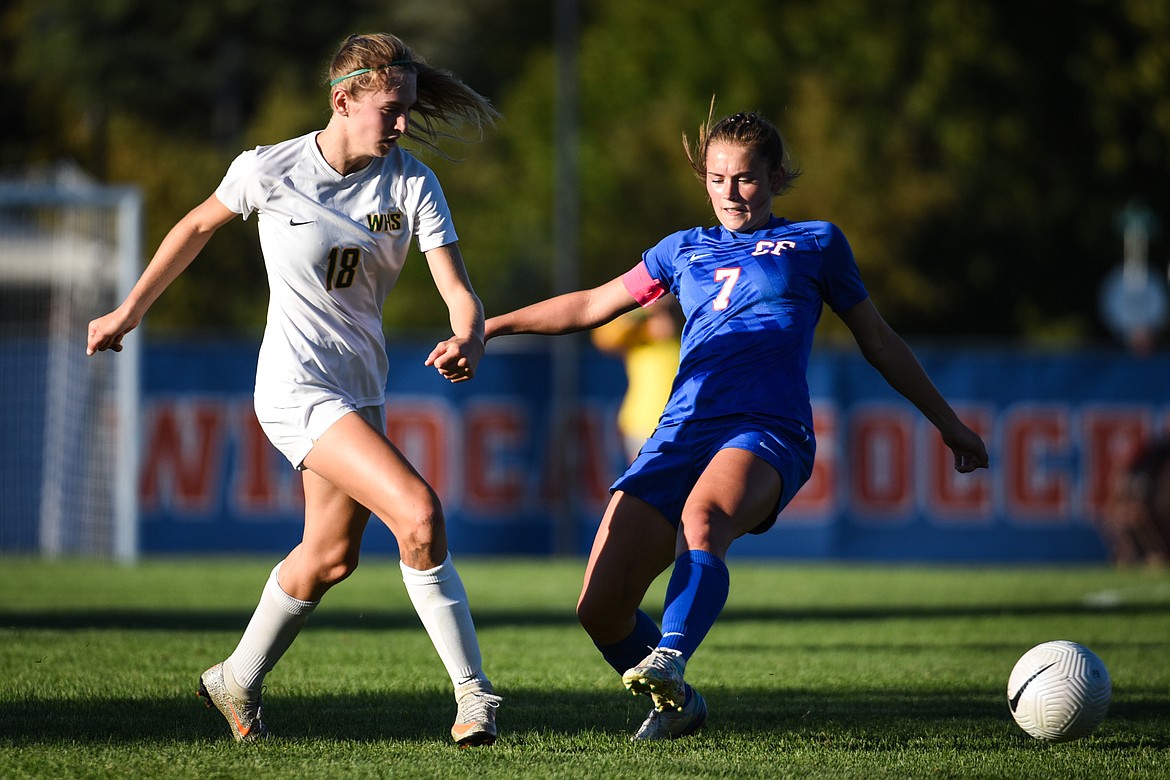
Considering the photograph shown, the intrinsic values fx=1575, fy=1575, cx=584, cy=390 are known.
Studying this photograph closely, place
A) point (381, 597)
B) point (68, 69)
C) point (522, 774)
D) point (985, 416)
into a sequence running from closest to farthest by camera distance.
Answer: point (522, 774) < point (381, 597) < point (985, 416) < point (68, 69)

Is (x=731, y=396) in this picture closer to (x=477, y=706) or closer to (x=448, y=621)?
(x=448, y=621)

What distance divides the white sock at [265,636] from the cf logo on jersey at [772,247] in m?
2.00

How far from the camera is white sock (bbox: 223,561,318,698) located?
5488mm

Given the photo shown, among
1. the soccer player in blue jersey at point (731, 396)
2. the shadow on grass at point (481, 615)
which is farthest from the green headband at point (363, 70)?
the shadow on grass at point (481, 615)

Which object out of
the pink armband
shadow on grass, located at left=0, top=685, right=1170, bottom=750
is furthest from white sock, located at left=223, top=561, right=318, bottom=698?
the pink armband

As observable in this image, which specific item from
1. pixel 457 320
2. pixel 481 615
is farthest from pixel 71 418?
pixel 457 320

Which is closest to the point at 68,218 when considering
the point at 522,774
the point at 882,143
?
the point at 522,774

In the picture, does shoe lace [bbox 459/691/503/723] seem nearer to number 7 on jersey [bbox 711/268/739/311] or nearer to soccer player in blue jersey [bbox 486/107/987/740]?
soccer player in blue jersey [bbox 486/107/987/740]

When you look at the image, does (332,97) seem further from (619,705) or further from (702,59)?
(702,59)

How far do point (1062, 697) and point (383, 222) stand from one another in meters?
2.90

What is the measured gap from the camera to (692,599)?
16.7 feet

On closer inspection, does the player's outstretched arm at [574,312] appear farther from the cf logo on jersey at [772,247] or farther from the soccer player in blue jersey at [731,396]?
the cf logo on jersey at [772,247]

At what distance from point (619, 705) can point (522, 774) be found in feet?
5.54

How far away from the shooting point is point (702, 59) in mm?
42500
